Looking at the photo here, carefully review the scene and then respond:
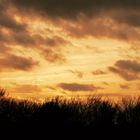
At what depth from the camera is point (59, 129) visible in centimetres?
3747

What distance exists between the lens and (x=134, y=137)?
3731cm

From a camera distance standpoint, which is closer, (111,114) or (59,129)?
(59,129)

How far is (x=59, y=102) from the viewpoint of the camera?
42.4m

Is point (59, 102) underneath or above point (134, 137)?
above

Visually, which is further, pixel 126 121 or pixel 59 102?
pixel 59 102

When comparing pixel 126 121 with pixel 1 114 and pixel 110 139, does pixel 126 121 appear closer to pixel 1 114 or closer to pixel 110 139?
pixel 110 139

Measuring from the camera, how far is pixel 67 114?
39.9 m

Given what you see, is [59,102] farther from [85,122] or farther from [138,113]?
[138,113]

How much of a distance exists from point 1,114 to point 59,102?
5.76 metres

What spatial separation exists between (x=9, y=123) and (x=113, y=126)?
8.14 metres

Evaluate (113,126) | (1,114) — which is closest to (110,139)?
(113,126)

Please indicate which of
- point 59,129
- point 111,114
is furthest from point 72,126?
point 111,114

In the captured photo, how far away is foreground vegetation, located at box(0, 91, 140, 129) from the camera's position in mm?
38094

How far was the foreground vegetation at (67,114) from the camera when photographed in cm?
3809
